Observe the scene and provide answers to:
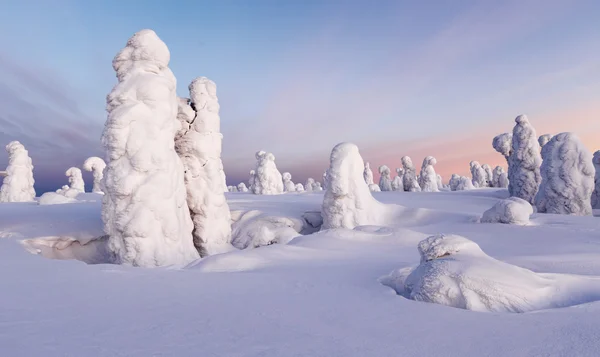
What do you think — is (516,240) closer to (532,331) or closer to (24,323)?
(532,331)

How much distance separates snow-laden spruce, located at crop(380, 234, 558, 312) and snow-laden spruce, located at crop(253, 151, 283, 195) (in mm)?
22625

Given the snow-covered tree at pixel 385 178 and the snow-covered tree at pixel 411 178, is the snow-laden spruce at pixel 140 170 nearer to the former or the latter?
the snow-covered tree at pixel 411 178

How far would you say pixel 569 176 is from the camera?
11031 millimetres

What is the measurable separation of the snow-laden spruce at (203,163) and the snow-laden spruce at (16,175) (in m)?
16.7

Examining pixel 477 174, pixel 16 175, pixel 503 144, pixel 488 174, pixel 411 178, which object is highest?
pixel 16 175

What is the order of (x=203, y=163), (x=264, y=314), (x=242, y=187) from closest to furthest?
1. (x=264, y=314)
2. (x=203, y=163)
3. (x=242, y=187)

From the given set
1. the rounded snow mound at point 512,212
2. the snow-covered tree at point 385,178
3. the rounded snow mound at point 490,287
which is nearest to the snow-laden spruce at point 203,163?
the rounded snow mound at point 490,287

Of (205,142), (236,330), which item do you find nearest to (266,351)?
(236,330)

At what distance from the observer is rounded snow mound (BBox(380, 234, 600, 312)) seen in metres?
2.50

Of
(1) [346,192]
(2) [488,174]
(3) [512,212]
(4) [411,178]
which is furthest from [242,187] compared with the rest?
(3) [512,212]

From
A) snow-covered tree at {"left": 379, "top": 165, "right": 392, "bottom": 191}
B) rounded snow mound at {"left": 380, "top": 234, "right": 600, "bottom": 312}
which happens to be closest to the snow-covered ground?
rounded snow mound at {"left": 380, "top": 234, "right": 600, "bottom": 312}

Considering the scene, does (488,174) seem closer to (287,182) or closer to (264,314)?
(287,182)

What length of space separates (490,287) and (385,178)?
33264mm

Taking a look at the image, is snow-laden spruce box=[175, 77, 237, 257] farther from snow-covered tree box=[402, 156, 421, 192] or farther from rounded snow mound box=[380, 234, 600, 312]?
snow-covered tree box=[402, 156, 421, 192]
